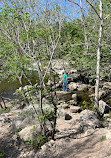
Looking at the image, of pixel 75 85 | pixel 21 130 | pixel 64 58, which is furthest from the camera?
pixel 75 85

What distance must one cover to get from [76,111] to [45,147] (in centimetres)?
451

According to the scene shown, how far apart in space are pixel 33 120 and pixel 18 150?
57.4 inches

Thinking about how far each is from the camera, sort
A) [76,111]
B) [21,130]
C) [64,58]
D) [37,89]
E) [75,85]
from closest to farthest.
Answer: [37,89] < [21,130] < [64,58] < [76,111] < [75,85]

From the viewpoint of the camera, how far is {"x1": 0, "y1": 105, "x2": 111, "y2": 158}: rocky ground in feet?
12.5

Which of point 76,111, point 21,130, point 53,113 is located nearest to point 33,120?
point 21,130

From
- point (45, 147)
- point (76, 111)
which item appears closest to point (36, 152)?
point (45, 147)

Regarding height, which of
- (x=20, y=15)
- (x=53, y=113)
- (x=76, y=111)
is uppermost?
(x=20, y=15)

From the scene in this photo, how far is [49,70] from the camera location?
4320 mm

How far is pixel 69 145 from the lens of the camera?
14.7ft

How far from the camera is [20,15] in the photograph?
167 inches

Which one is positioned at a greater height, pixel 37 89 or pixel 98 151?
pixel 37 89

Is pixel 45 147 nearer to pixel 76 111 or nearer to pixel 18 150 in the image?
pixel 18 150

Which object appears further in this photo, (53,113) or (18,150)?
(18,150)

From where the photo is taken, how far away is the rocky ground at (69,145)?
3.82 metres
